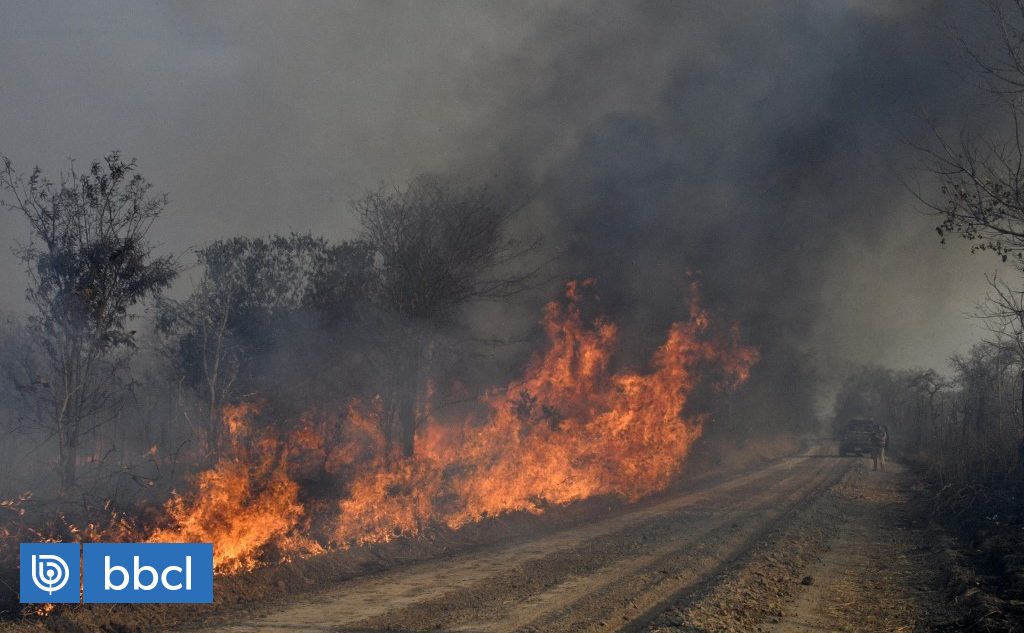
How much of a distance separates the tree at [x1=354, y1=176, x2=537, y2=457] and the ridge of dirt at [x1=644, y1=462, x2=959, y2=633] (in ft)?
31.8

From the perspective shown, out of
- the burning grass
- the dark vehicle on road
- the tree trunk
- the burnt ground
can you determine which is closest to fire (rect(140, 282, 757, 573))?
the burning grass

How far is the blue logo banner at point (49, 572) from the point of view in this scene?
361 inches

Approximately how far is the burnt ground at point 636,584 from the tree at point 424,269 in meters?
5.31

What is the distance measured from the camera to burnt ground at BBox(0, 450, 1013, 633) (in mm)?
8953

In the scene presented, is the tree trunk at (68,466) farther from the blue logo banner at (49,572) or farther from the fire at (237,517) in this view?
the blue logo banner at (49,572)

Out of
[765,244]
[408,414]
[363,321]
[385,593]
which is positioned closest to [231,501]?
[385,593]

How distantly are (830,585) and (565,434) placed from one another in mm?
9157

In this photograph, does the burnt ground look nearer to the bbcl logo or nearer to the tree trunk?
the bbcl logo

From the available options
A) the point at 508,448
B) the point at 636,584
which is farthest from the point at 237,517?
the point at 508,448

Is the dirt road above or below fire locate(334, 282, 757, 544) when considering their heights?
below

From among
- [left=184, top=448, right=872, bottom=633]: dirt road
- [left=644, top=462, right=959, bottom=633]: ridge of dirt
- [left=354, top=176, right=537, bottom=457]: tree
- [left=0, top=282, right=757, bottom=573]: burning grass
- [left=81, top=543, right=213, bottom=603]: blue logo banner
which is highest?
[left=354, top=176, right=537, bottom=457]: tree

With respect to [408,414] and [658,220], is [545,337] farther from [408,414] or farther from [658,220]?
[658,220]

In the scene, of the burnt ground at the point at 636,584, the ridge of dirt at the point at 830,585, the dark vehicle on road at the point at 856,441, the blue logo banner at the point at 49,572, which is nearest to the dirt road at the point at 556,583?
the burnt ground at the point at 636,584

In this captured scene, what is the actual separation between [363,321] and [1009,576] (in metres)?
15.4
